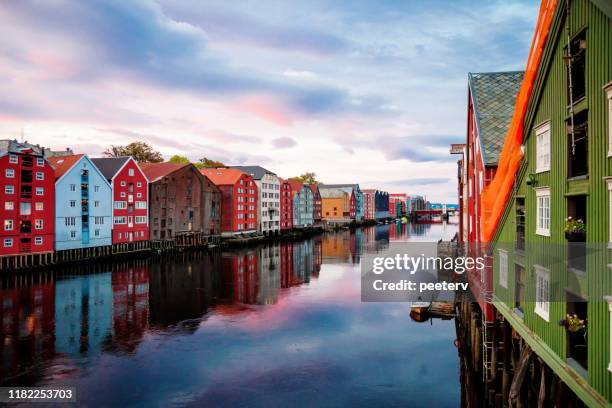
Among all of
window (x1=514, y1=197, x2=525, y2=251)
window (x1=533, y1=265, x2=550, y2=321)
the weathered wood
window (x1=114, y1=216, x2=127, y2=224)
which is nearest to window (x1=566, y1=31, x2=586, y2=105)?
window (x1=514, y1=197, x2=525, y2=251)

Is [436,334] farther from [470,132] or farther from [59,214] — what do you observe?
[59,214]

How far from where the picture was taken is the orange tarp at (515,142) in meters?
13.3

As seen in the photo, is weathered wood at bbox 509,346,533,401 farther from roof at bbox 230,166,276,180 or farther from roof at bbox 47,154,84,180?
roof at bbox 230,166,276,180

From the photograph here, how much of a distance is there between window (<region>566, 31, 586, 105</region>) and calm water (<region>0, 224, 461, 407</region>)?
1637cm

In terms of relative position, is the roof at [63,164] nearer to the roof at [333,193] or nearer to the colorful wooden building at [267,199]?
the colorful wooden building at [267,199]

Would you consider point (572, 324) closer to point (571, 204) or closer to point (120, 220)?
point (571, 204)

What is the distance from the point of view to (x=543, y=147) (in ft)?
45.0

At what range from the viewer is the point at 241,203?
332 ft

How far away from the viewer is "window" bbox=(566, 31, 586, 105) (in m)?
11.2

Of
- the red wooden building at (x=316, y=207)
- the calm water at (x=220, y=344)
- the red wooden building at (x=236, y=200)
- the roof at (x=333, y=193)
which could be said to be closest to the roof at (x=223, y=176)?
the red wooden building at (x=236, y=200)

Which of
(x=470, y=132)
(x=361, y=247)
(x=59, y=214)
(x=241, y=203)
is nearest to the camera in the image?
(x=470, y=132)

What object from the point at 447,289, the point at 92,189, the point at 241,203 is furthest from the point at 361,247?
the point at 92,189

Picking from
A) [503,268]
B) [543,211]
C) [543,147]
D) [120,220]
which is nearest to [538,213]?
[543,211]

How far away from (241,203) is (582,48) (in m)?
93.0
